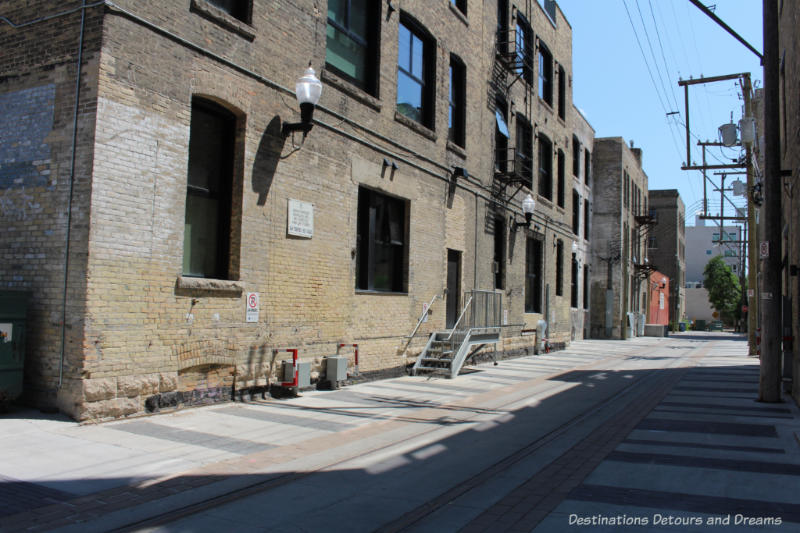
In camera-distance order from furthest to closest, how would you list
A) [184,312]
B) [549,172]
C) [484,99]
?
[549,172], [484,99], [184,312]

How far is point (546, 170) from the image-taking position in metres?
24.8

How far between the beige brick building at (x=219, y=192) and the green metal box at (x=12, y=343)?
0.22 metres

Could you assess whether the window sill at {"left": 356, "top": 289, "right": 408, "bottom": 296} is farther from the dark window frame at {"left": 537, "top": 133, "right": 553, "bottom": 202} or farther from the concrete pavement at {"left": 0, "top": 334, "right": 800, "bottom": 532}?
the dark window frame at {"left": 537, "top": 133, "right": 553, "bottom": 202}

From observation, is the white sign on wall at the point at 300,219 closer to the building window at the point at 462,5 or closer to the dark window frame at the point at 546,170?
the building window at the point at 462,5

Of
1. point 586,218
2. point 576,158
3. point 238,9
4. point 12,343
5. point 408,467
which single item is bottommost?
point 408,467

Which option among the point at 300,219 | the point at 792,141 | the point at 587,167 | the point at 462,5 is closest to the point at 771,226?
the point at 792,141

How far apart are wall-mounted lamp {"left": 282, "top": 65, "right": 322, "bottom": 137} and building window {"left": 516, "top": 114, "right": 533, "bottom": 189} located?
12.0 metres

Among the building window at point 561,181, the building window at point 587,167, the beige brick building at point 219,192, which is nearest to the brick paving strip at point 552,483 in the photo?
the beige brick building at point 219,192

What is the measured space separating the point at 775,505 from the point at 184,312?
7340 millimetres

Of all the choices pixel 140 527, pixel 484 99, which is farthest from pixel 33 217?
pixel 484 99

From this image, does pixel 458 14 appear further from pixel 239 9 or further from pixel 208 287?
pixel 208 287

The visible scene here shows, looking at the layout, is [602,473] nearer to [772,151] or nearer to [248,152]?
[248,152]

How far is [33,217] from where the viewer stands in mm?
8156

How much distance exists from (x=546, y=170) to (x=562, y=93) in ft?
13.1
